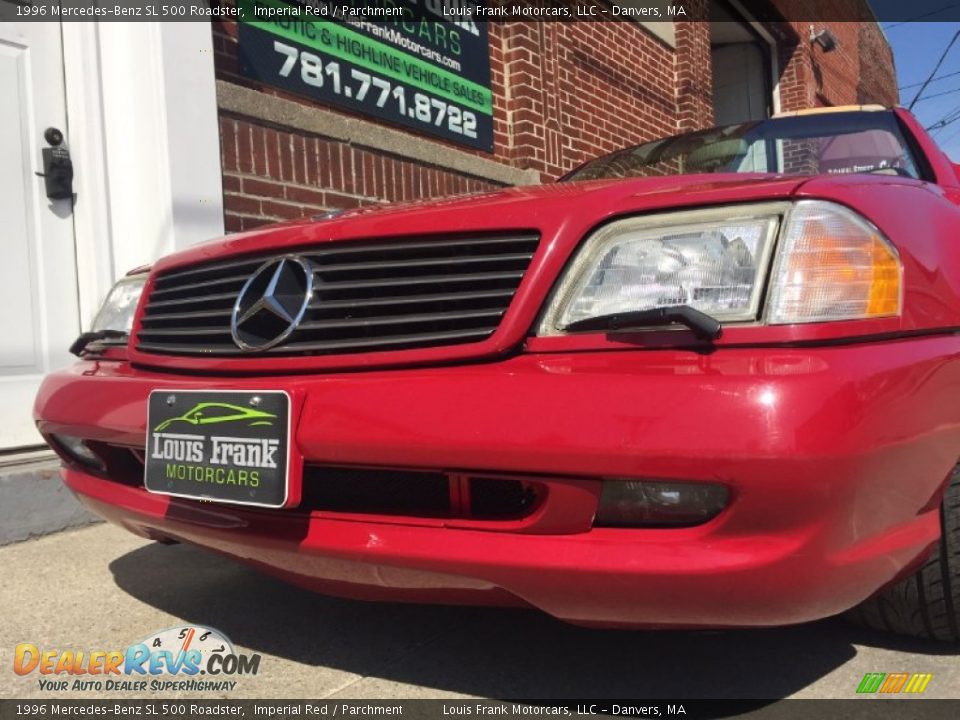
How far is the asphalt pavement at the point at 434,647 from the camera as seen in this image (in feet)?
5.33

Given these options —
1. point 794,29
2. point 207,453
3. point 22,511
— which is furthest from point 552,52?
point 794,29

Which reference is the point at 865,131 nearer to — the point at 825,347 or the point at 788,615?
the point at 825,347

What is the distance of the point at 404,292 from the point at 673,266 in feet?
1.63

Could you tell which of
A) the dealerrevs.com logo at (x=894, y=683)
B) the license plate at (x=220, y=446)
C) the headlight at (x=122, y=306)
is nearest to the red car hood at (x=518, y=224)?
the license plate at (x=220, y=446)

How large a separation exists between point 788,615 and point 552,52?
207 inches

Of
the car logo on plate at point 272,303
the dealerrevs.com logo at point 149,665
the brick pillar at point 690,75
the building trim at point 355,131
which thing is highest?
the brick pillar at point 690,75

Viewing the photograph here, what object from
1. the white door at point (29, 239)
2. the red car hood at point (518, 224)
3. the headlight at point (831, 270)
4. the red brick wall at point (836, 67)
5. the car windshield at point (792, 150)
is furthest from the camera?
the red brick wall at point (836, 67)

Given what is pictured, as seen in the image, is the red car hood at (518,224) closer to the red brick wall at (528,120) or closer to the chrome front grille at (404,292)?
the chrome front grille at (404,292)

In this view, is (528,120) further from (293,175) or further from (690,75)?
(690,75)

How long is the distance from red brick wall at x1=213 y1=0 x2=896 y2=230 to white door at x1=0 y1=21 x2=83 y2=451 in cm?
69

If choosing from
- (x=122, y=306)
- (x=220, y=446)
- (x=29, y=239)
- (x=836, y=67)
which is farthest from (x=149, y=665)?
(x=836, y=67)

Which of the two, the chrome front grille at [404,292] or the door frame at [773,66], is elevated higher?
the door frame at [773,66]

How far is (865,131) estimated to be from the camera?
8.54 ft

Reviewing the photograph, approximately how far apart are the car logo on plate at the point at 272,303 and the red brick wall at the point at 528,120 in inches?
83.1
